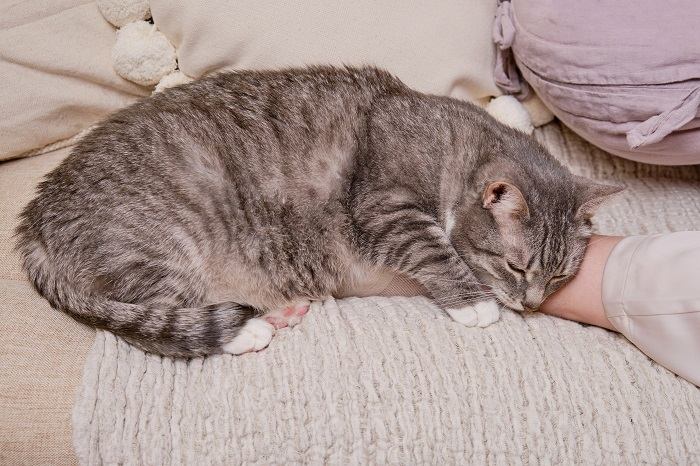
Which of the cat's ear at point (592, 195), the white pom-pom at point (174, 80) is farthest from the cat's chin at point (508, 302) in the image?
the white pom-pom at point (174, 80)

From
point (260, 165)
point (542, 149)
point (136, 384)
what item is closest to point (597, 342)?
point (542, 149)

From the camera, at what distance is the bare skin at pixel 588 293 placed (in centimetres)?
149

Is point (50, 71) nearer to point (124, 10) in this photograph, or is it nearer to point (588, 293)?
point (124, 10)

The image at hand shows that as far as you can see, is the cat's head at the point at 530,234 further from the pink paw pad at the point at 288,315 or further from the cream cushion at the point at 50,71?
the cream cushion at the point at 50,71

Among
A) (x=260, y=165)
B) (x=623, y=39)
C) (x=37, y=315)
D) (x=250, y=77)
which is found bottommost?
(x=37, y=315)

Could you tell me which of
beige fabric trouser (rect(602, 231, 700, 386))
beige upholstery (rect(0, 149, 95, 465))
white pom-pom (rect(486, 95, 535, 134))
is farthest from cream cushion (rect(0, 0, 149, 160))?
beige fabric trouser (rect(602, 231, 700, 386))

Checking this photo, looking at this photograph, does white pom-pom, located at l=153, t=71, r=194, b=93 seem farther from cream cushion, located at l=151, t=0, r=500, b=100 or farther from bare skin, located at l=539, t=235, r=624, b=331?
bare skin, located at l=539, t=235, r=624, b=331

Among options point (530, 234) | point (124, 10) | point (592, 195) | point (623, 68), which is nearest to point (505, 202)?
point (530, 234)

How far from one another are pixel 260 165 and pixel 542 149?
0.75 metres

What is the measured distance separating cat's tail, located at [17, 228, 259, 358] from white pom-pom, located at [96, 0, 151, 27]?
0.78 meters

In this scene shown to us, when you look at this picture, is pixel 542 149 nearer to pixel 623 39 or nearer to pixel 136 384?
pixel 623 39

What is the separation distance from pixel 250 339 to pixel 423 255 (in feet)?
1.52

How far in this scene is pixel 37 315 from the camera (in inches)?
54.8

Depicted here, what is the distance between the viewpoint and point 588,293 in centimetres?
150
